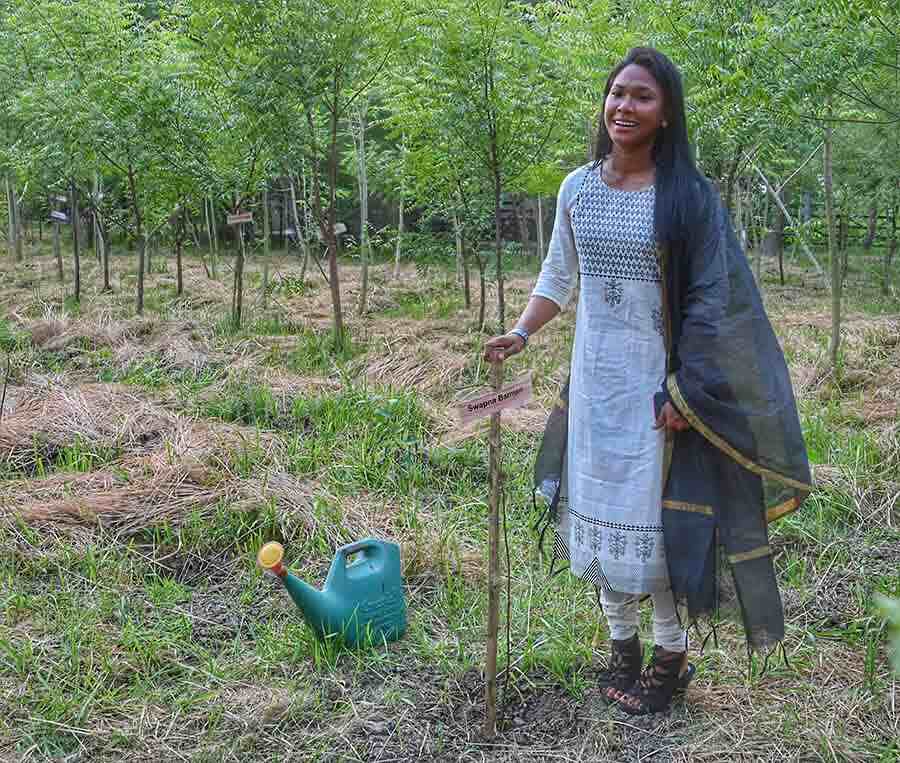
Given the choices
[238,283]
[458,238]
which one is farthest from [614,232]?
[458,238]

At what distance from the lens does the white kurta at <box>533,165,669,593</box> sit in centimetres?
225

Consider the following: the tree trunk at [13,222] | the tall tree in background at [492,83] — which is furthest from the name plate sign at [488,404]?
the tree trunk at [13,222]

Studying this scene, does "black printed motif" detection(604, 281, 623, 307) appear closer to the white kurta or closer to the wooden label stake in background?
the white kurta

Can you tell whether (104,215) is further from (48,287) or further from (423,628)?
(423,628)

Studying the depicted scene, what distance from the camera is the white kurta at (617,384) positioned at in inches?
88.4

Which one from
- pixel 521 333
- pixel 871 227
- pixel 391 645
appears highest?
pixel 871 227

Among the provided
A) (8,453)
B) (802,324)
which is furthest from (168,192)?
(802,324)

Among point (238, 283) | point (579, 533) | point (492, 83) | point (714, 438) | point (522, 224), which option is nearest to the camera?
point (714, 438)

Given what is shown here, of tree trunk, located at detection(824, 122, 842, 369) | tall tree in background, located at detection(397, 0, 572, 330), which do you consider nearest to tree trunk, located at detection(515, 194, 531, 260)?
tall tree in background, located at detection(397, 0, 572, 330)

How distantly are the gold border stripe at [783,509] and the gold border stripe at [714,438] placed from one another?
0.18 feet

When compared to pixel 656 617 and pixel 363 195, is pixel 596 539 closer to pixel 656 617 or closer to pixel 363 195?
pixel 656 617

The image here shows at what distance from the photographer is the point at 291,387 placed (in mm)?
5742

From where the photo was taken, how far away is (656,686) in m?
2.53

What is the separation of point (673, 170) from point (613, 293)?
324 millimetres
